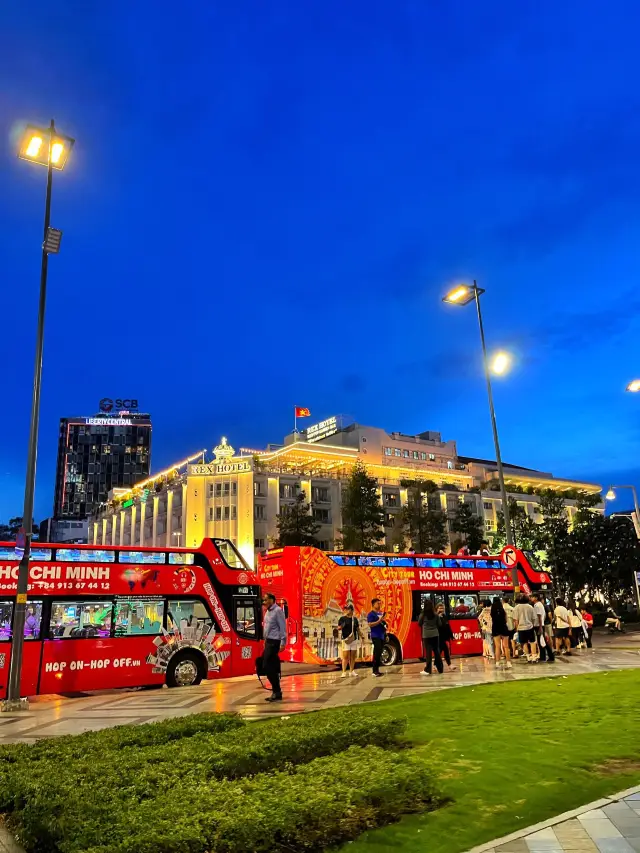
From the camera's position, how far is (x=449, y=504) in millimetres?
77875

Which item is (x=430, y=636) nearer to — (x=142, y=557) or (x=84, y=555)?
(x=142, y=557)

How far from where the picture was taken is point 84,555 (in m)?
15.0

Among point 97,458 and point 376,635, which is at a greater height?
point 97,458

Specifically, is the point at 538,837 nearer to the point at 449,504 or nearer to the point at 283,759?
the point at 283,759

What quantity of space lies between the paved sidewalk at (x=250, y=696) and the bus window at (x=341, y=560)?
3.11 meters

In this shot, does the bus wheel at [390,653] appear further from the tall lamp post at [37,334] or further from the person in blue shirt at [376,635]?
the tall lamp post at [37,334]

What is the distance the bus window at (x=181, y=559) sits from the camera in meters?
16.2

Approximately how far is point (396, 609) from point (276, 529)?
45251 millimetres

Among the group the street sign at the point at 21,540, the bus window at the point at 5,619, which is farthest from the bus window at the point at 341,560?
the street sign at the point at 21,540

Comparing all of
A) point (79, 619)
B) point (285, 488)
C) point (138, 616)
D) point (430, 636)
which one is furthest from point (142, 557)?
point (285, 488)

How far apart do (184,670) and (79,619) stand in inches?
116

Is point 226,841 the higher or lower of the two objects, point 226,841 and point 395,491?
the lower

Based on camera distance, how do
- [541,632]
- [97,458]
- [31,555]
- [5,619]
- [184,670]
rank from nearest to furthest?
[5,619] → [31,555] → [184,670] → [541,632] → [97,458]

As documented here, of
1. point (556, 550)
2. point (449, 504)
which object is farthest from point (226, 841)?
point (449, 504)
